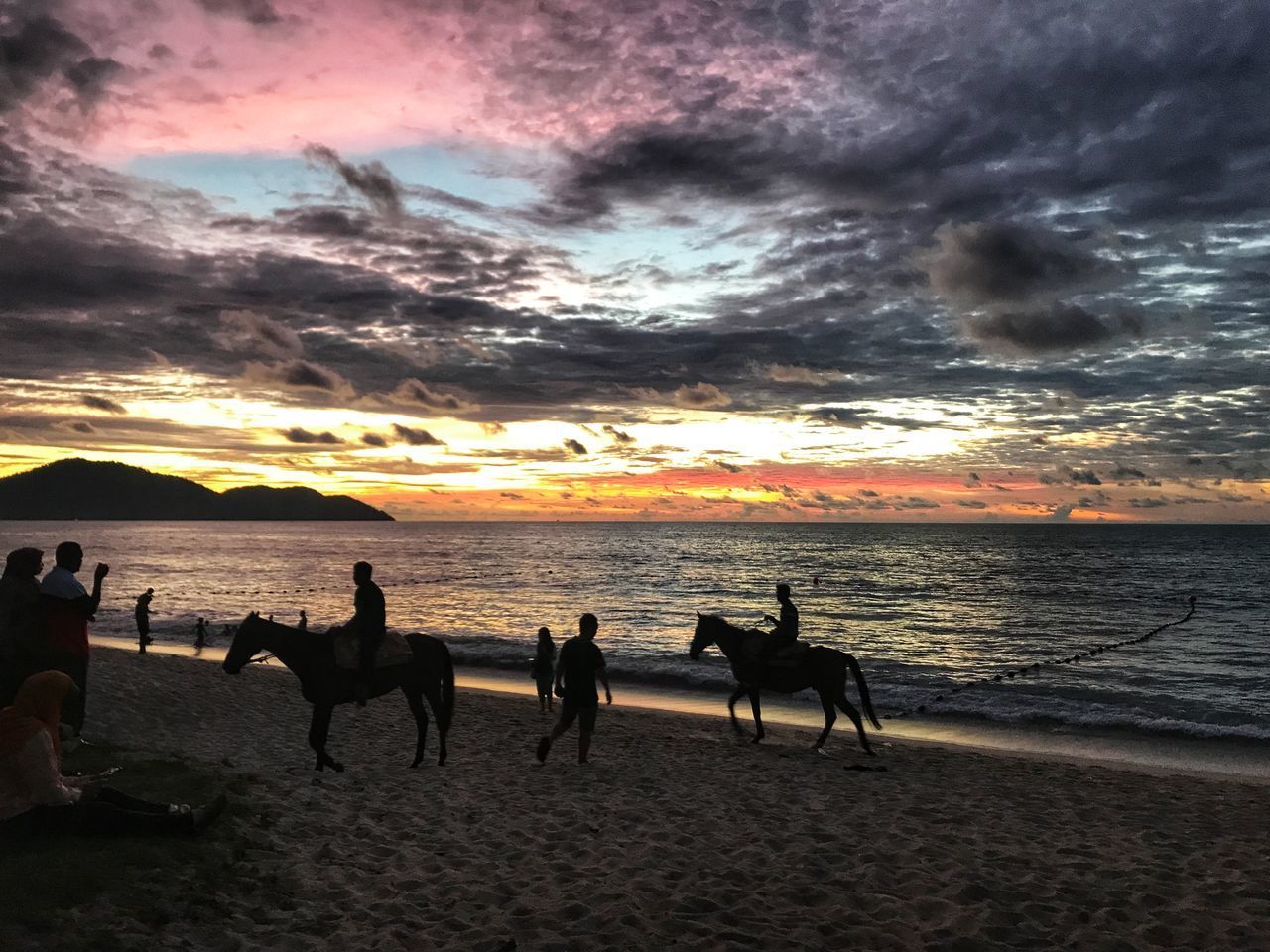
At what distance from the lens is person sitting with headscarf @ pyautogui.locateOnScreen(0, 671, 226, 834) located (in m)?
6.75

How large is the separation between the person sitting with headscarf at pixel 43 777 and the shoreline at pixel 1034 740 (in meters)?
12.3

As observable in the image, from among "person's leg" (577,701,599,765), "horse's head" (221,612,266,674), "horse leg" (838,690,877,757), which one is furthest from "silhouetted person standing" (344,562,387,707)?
"horse leg" (838,690,877,757)

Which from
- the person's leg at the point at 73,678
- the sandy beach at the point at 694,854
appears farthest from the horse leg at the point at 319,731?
the person's leg at the point at 73,678

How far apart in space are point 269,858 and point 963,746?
13746mm

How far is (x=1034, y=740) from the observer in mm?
17828

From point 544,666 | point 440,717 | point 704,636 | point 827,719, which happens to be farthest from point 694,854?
point 544,666

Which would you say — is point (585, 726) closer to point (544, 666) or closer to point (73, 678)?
point (544, 666)

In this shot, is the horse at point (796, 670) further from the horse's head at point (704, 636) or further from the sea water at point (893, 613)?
the sea water at point (893, 613)

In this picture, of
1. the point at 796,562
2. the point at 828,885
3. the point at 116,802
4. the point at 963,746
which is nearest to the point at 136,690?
the point at 116,802

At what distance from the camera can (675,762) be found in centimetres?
1355

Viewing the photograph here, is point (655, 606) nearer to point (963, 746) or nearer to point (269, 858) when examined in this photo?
point (963, 746)

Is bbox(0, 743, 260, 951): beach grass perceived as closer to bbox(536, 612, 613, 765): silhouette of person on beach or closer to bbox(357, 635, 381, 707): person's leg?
bbox(357, 635, 381, 707): person's leg

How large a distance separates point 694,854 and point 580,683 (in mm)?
4329

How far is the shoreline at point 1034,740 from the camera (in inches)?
610
